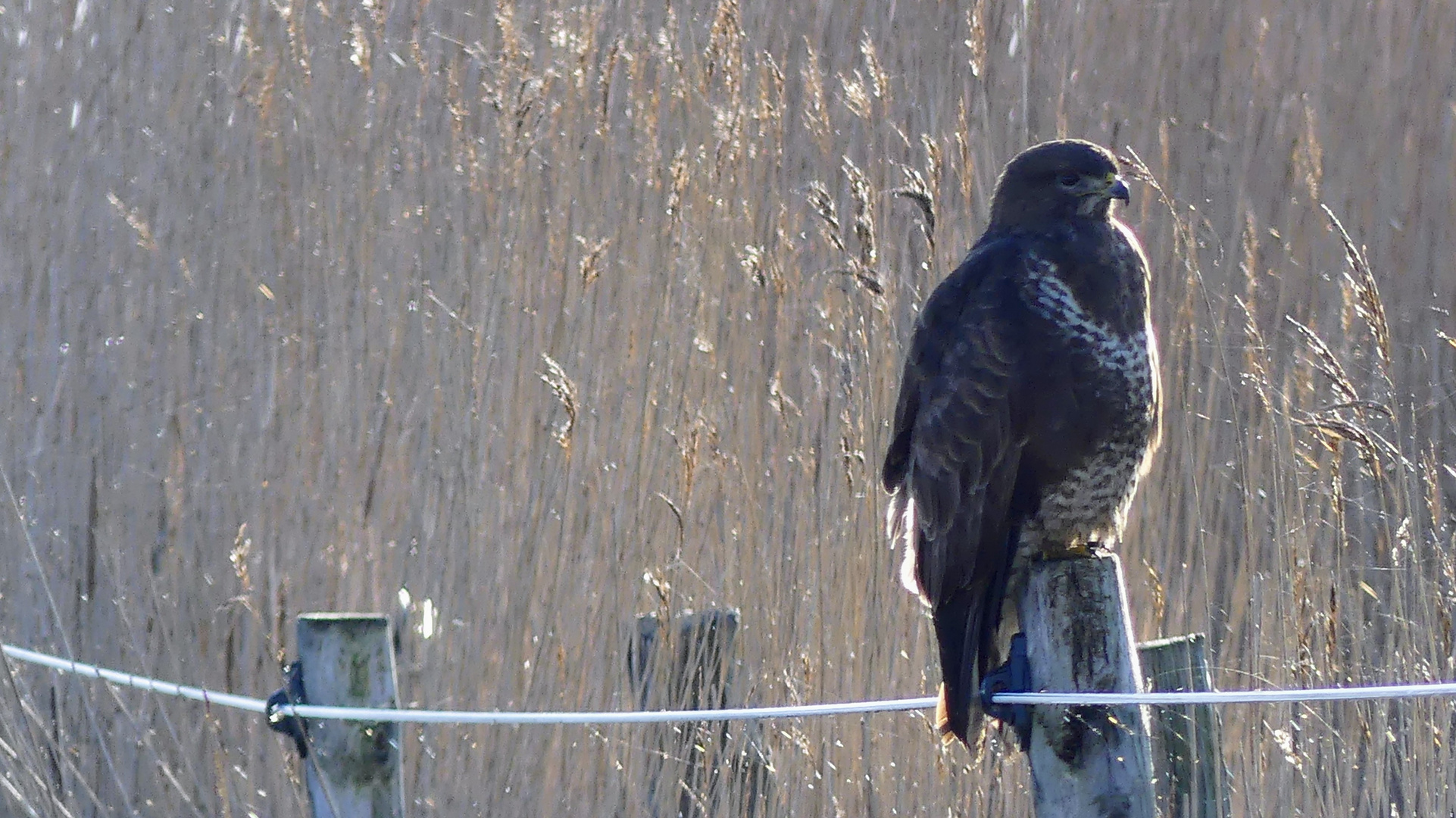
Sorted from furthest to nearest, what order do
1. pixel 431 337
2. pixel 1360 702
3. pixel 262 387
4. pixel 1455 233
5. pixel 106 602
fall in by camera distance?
pixel 1455 233
pixel 106 602
pixel 262 387
pixel 431 337
pixel 1360 702

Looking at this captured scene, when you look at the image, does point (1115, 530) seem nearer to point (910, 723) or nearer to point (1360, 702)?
point (910, 723)

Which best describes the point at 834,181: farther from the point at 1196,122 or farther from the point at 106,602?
the point at 106,602

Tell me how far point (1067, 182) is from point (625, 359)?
104cm

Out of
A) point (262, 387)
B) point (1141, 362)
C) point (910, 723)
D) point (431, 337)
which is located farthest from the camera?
point (262, 387)

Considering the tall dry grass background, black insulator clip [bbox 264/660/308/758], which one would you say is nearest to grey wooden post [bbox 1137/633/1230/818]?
the tall dry grass background

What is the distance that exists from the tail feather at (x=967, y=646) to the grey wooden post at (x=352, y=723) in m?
0.72

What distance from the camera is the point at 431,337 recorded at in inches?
143

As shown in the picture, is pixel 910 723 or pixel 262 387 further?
pixel 262 387

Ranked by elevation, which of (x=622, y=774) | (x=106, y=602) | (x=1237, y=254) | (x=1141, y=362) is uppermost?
(x=1237, y=254)

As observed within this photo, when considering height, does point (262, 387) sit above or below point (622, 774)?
above

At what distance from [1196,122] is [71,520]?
122 inches

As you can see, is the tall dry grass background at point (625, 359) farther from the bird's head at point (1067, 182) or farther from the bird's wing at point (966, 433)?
the bird's wing at point (966, 433)

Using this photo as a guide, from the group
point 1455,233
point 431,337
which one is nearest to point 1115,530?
point 431,337

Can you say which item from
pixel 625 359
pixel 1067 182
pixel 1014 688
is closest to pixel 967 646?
pixel 1014 688
